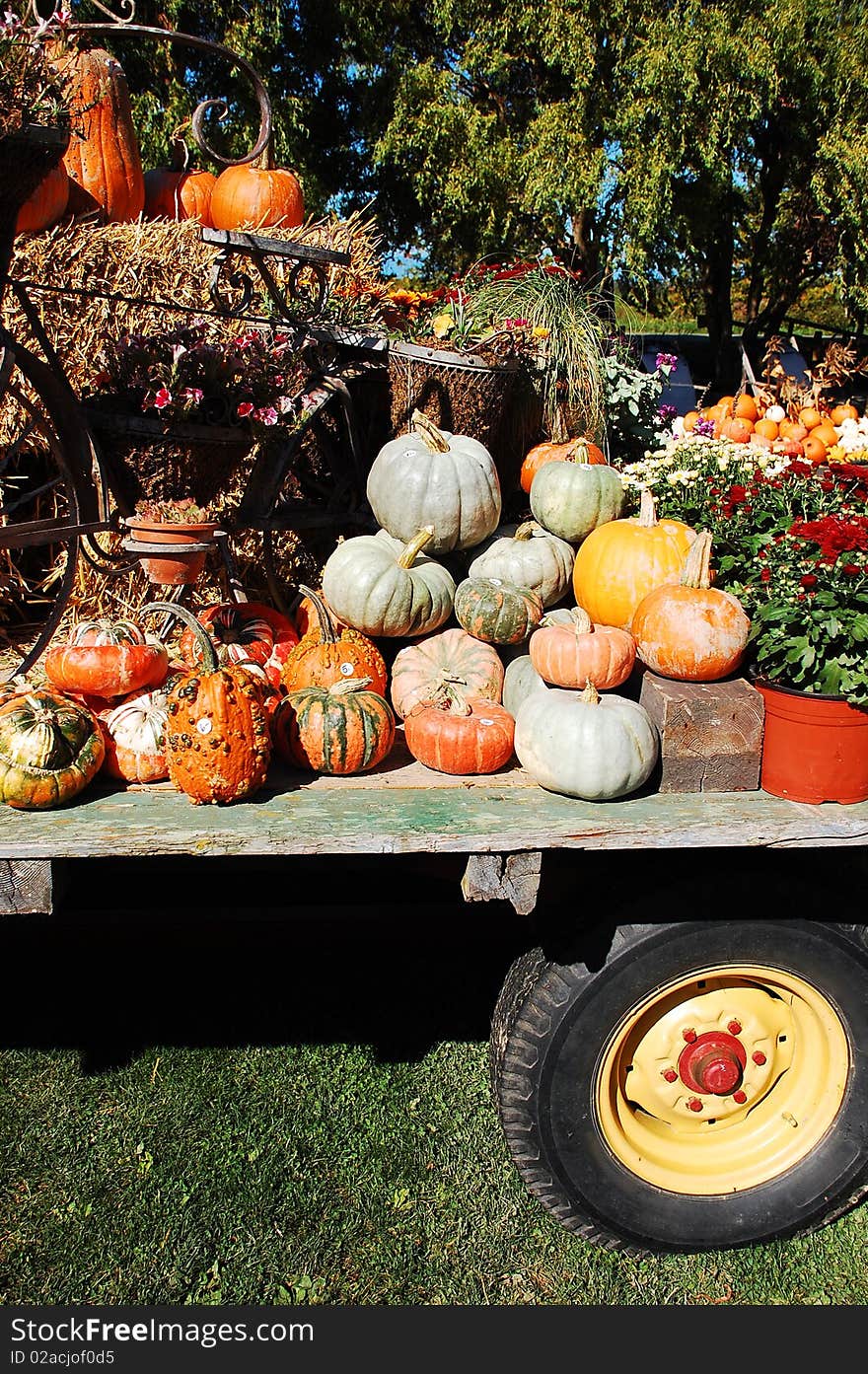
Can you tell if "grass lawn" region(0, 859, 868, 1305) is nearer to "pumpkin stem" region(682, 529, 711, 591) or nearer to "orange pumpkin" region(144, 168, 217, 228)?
"pumpkin stem" region(682, 529, 711, 591)

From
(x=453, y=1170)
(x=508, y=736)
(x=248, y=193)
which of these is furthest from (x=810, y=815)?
(x=248, y=193)

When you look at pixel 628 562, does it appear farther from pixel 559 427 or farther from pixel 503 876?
pixel 559 427

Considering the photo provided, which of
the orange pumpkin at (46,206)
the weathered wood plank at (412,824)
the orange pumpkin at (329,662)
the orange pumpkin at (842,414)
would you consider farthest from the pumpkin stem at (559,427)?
the orange pumpkin at (842,414)

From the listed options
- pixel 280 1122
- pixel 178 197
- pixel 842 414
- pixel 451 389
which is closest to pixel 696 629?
pixel 280 1122

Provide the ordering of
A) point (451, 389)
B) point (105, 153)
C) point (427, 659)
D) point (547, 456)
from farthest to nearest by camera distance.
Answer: point (105, 153) < point (547, 456) < point (451, 389) < point (427, 659)

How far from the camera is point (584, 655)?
2375mm

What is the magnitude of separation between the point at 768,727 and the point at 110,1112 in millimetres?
2118

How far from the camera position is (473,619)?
9.36 ft

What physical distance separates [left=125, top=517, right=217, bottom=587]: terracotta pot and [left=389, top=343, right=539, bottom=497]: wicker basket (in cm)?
127

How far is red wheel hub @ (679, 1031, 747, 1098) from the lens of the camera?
221 centimetres

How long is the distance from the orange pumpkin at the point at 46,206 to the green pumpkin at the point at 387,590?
8.23 ft

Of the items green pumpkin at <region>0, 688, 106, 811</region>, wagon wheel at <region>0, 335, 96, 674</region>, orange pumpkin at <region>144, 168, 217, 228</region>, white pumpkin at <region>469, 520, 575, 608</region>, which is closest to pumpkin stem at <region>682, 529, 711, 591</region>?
white pumpkin at <region>469, 520, 575, 608</region>

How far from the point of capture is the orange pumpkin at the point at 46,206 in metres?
4.17

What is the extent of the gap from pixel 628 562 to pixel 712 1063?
1392 millimetres
